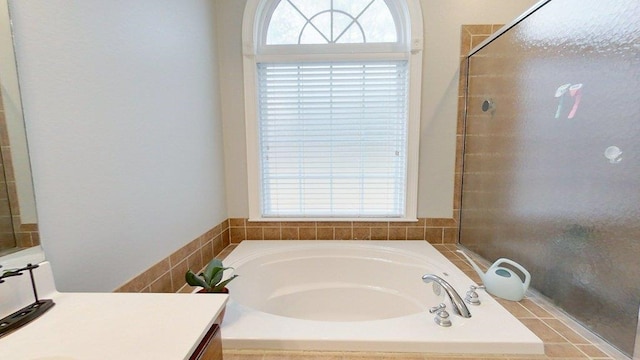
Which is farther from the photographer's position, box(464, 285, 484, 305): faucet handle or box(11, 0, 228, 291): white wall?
box(464, 285, 484, 305): faucet handle

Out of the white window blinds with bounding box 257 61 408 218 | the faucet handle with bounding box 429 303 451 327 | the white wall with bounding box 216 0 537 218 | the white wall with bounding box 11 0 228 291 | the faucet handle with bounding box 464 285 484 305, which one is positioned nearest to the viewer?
the white wall with bounding box 11 0 228 291

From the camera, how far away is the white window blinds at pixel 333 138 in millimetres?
1915

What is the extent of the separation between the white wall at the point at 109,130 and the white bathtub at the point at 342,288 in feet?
1.64

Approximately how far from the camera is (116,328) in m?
0.56

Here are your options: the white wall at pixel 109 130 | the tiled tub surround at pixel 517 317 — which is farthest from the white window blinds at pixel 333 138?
the tiled tub surround at pixel 517 317

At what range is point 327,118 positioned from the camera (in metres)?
1.95

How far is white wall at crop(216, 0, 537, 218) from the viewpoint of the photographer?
1805mm

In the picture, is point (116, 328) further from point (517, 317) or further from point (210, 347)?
point (517, 317)

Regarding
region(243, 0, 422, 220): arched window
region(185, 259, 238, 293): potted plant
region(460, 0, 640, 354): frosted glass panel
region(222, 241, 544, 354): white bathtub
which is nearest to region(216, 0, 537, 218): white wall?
region(243, 0, 422, 220): arched window

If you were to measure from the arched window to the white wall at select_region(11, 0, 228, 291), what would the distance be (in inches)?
22.5

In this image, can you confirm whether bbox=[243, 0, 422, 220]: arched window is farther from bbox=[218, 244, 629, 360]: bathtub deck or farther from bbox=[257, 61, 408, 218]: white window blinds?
bbox=[218, 244, 629, 360]: bathtub deck

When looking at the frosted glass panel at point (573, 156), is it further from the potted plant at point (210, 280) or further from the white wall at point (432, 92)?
the potted plant at point (210, 280)

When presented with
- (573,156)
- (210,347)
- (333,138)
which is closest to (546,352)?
(573,156)

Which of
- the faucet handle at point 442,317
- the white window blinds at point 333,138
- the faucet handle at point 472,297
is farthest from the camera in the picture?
the white window blinds at point 333,138
